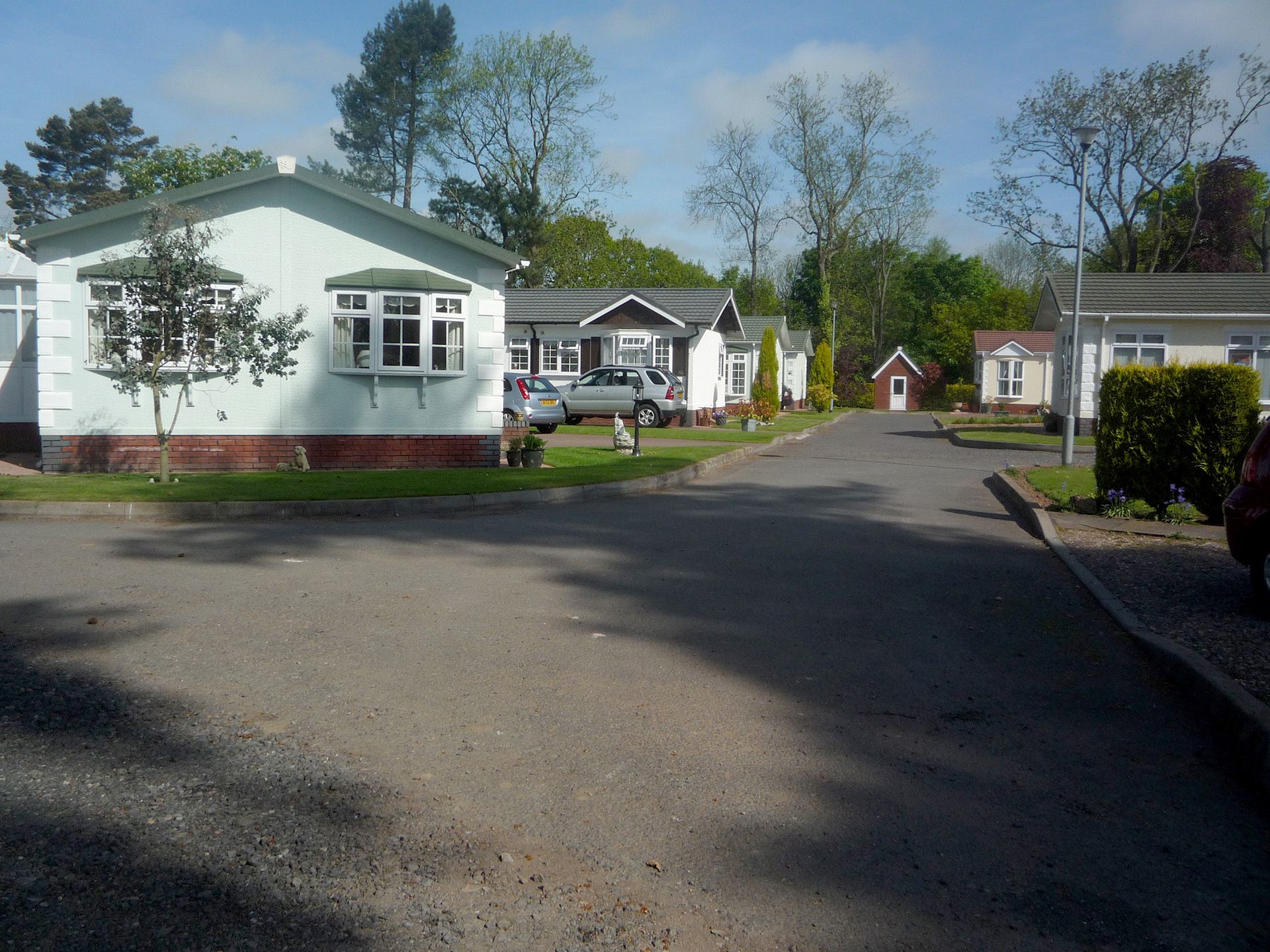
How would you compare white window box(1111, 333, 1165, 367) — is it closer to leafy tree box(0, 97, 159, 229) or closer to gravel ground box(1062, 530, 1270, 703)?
gravel ground box(1062, 530, 1270, 703)

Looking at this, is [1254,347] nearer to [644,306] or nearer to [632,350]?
[644,306]

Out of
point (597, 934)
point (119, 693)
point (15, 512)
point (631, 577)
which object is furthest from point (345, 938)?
point (15, 512)

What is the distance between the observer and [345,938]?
10.0 ft

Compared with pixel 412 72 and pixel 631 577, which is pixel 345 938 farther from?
pixel 412 72

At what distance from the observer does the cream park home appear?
54.8 ft

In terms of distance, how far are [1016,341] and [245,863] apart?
62580 mm

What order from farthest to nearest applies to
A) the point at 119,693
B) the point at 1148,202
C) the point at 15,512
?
1. the point at 1148,202
2. the point at 15,512
3. the point at 119,693

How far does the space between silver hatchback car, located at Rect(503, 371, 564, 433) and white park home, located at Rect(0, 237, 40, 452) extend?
1040cm

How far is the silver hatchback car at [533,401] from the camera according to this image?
2692 centimetres

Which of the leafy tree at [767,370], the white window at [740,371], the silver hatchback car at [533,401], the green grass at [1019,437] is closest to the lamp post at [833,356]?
the white window at [740,371]

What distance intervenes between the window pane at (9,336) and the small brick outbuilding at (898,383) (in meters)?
60.8

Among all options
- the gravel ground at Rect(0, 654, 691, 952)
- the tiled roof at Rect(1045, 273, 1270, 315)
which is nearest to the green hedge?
the gravel ground at Rect(0, 654, 691, 952)

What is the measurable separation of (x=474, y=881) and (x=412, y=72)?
55.2 metres

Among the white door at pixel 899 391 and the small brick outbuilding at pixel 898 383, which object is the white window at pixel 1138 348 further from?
the white door at pixel 899 391
